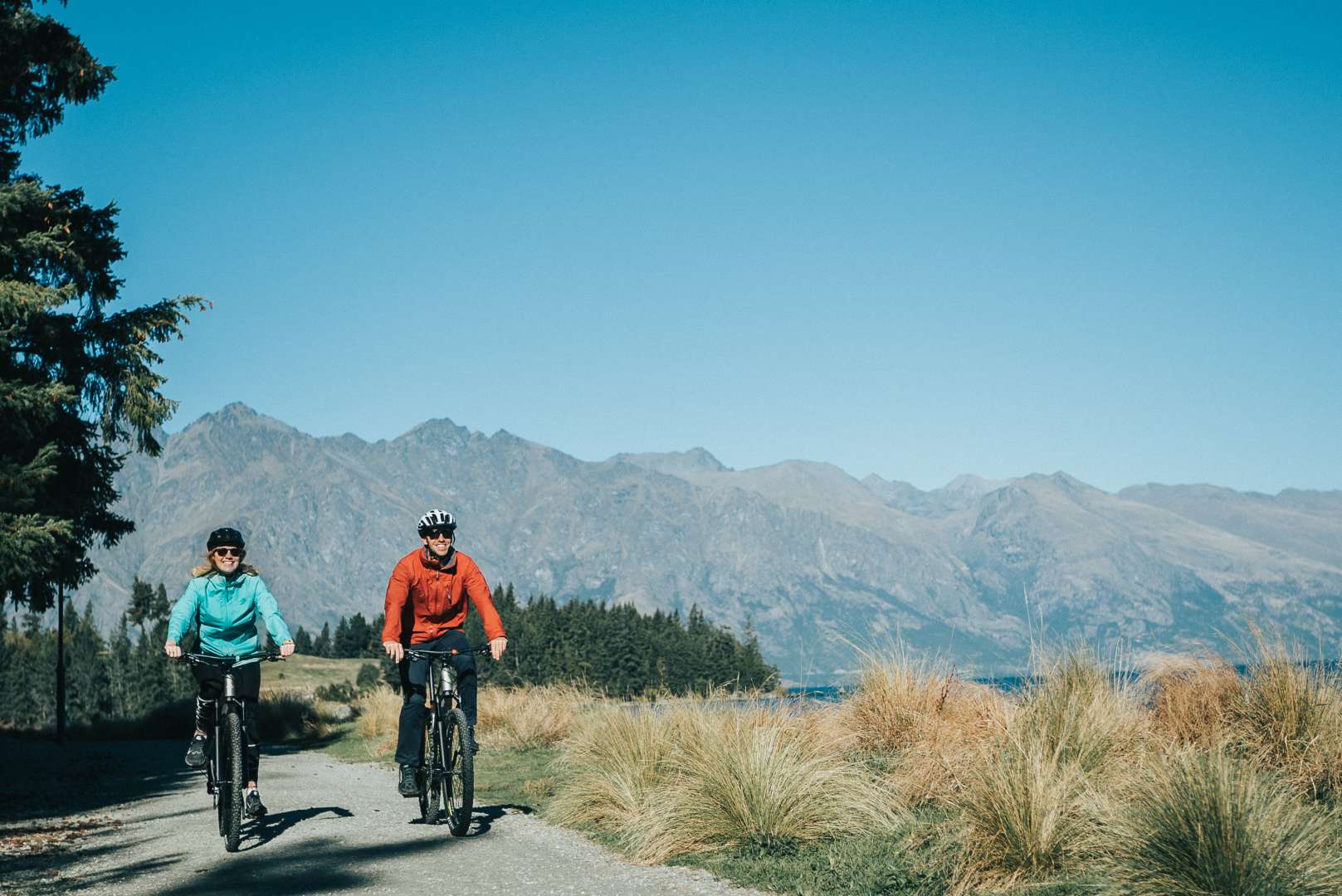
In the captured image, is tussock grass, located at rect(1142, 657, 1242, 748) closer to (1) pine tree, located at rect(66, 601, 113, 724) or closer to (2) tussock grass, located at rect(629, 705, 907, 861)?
(2) tussock grass, located at rect(629, 705, 907, 861)

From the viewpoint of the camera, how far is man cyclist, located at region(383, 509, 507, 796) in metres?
8.27

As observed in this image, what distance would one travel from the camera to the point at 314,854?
743 cm

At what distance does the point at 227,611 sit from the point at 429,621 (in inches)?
65.8

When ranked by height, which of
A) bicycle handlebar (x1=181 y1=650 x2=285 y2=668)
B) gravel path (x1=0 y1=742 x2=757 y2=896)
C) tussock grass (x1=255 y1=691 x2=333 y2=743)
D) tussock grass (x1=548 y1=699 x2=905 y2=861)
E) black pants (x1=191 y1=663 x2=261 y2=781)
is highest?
bicycle handlebar (x1=181 y1=650 x2=285 y2=668)

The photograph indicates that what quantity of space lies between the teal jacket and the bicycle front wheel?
1.84 feet

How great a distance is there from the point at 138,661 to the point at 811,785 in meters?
139

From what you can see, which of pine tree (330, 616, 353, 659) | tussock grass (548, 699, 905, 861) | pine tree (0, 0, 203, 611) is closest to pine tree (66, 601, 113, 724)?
pine tree (330, 616, 353, 659)

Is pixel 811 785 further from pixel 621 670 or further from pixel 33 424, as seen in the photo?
pixel 621 670

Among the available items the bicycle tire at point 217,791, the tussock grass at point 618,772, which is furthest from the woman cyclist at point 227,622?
the tussock grass at point 618,772

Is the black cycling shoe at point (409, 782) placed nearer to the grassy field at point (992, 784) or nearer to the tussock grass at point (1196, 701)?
the grassy field at point (992, 784)

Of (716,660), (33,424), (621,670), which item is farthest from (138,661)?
(33,424)

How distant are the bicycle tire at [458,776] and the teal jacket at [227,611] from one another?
1564mm

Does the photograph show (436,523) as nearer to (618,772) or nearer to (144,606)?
(618,772)

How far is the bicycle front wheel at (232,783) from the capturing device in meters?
7.66
